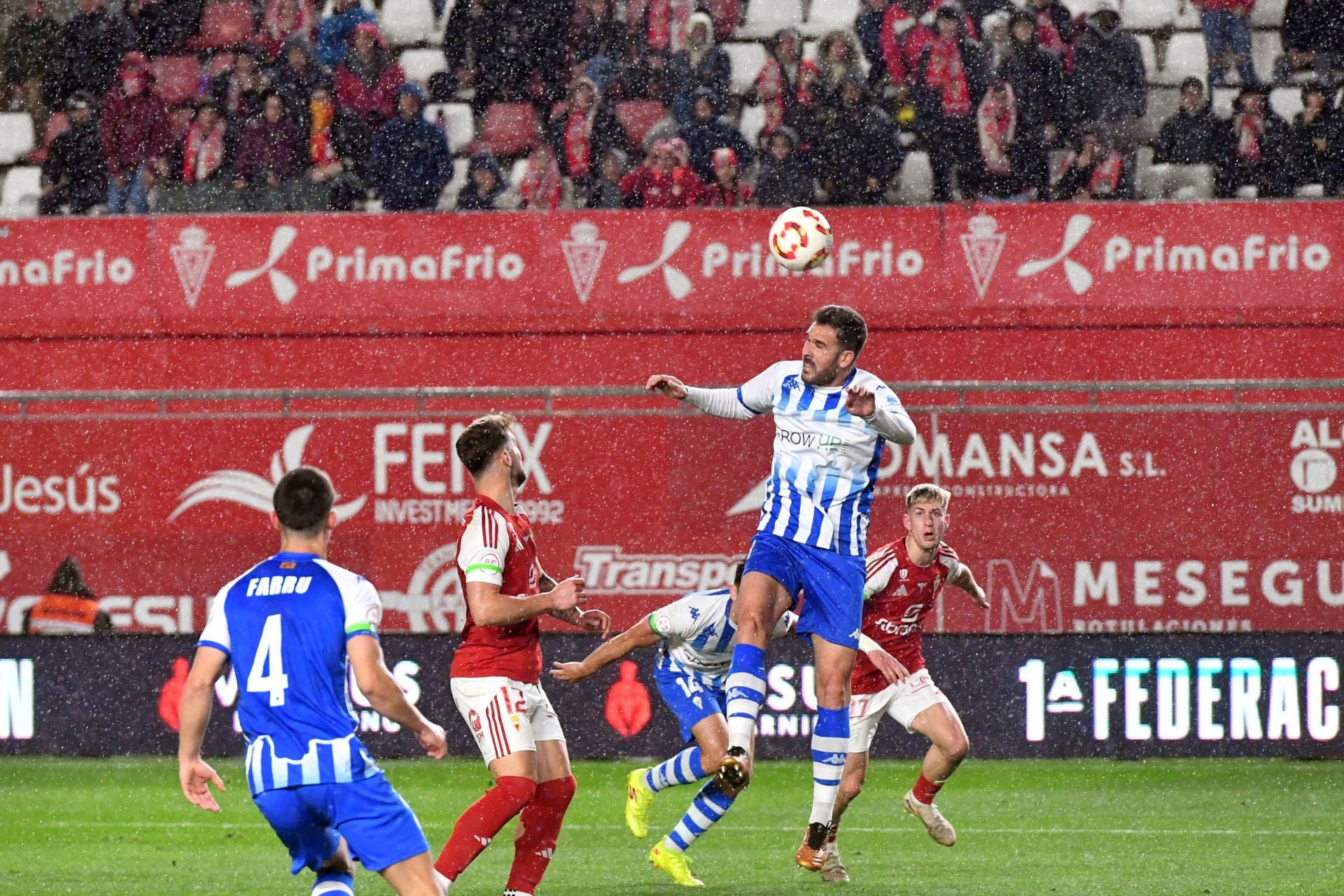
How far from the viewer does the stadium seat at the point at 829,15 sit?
16.4 meters

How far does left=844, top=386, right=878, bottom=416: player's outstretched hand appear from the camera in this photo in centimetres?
665

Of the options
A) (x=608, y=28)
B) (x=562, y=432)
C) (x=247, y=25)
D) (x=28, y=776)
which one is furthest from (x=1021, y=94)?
(x=28, y=776)

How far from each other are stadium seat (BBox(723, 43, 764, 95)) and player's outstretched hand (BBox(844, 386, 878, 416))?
997 centimetres

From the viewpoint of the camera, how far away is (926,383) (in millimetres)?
12469

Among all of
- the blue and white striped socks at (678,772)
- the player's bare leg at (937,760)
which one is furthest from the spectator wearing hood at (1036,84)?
the blue and white striped socks at (678,772)

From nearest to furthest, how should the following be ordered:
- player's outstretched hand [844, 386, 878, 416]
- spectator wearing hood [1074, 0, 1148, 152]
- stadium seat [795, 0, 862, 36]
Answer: player's outstretched hand [844, 386, 878, 416] < spectator wearing hood [1074, 0, 1148, 152] < stadium seat [795, 0, 862, 36]

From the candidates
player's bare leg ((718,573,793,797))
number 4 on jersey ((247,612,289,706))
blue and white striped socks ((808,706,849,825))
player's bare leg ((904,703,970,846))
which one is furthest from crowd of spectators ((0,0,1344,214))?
number 4 on jersey ((247,612,289,706))

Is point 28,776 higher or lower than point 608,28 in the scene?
lower

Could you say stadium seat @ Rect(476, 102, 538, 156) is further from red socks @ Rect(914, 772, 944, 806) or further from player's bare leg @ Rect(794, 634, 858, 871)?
player's bare leg @ Rect(794, 634, 858, 871)

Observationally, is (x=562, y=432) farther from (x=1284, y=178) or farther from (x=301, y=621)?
(x=301, y=621)

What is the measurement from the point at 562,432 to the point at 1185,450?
4.22m

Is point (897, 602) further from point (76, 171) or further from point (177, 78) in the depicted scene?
point (177, 78)

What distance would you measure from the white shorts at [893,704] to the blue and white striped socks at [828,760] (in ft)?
4.00

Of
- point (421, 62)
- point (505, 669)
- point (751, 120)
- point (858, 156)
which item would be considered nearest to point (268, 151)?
point (421, 62)
